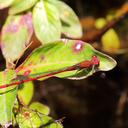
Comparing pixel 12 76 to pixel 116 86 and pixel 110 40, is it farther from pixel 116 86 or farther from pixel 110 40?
pixel 116 86

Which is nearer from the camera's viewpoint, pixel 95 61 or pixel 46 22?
pixel 95 61

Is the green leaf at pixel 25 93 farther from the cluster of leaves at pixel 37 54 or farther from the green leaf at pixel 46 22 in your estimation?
the green leaf at pixel 46 22

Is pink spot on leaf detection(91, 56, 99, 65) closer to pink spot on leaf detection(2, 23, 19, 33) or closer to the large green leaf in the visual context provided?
the large green leaf

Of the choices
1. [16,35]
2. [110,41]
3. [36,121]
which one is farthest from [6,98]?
[110,41]

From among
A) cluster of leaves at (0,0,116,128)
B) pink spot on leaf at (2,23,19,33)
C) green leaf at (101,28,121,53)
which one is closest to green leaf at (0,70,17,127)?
cluster of leaves at (0,0,116,128)

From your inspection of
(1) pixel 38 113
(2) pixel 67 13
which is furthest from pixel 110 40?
(1) pixel 38 113

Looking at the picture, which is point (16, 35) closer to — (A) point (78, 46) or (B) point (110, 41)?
(A) point (78, 46)
